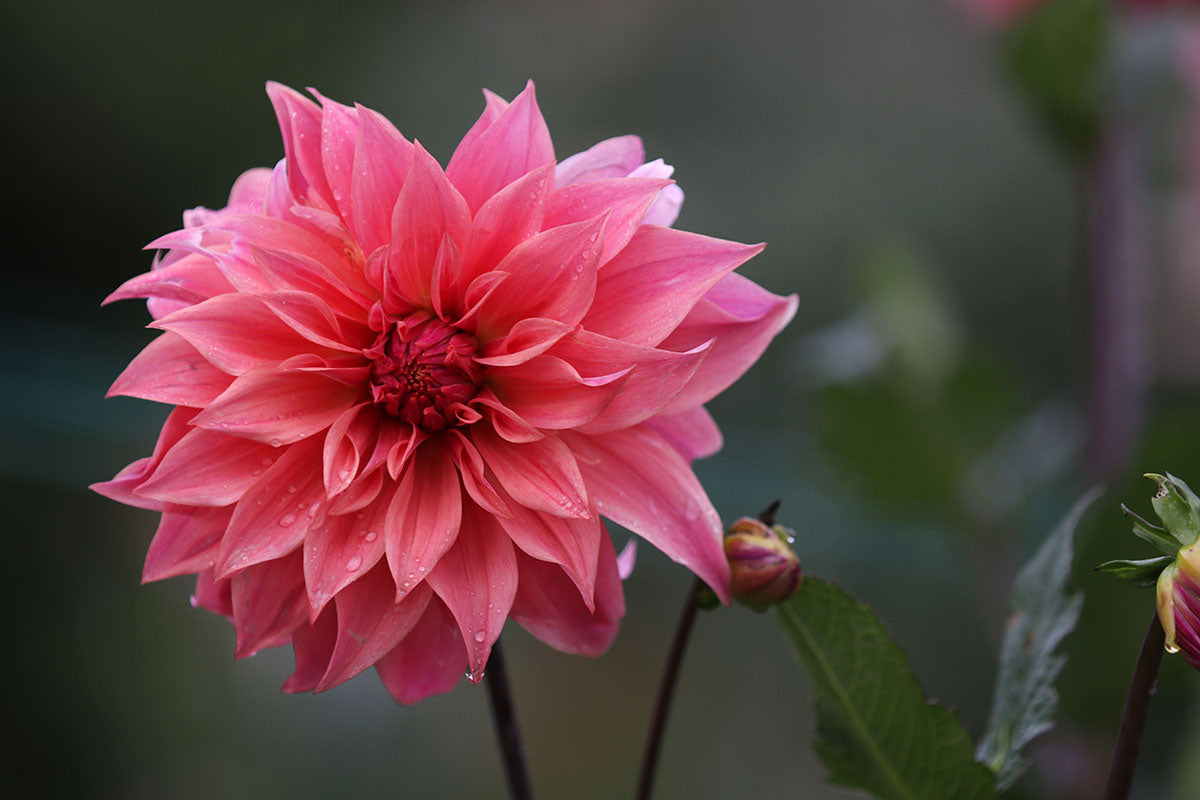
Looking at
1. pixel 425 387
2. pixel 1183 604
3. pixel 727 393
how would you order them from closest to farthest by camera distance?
pixel 1183 604 → pixel 425 387 → pixel 727 393

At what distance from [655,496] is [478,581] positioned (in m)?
0.07

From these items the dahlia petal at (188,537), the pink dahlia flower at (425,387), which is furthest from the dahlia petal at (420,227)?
the dahlia petal at (188,537)

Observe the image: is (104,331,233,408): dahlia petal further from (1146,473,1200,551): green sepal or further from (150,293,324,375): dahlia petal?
→ (1146,473,1200,551): green sepal

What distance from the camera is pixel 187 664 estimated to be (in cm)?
148

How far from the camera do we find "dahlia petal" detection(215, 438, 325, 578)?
37cm

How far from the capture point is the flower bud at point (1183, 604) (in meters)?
0.31

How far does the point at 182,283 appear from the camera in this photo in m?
0.40

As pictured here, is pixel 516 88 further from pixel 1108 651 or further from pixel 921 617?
pixel 1108 651

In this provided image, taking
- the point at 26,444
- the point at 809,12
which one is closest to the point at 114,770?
the point at 26,444

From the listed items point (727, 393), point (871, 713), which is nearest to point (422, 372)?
point (871, 713)

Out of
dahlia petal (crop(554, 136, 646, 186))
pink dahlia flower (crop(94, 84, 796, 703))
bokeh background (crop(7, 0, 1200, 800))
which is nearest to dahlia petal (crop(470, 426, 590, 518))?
pink dahlia flower (crop(94, 84, 796, 703))

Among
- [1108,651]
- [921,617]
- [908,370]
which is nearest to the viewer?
[1108,651]

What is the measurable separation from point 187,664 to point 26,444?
412 mm

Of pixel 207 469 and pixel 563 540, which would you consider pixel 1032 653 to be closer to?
pixel 563 540
